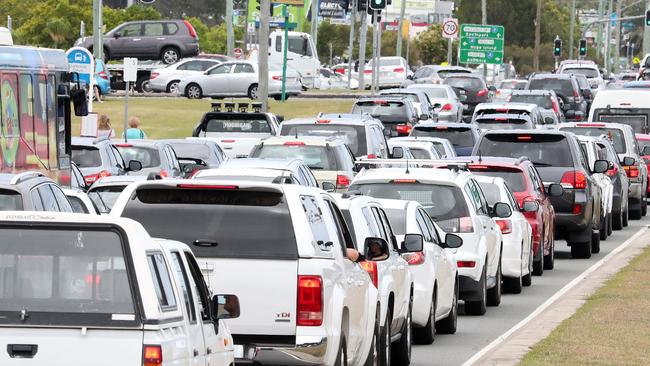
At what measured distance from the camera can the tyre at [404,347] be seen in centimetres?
1523

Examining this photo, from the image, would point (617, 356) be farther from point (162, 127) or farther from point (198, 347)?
point (162, 127)

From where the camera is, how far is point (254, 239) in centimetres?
1140

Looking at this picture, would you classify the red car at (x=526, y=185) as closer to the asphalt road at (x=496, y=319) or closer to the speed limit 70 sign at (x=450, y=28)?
the asphalt road at (x=496, y=319)

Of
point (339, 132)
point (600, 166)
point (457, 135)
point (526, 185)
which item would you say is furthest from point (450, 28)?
point (526, 185)

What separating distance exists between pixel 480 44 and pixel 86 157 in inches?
2332

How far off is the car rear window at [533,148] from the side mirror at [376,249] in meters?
14.8

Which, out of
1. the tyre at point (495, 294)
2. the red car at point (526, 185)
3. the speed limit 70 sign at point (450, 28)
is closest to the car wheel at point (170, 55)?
the speed limit 70 sign at point (450, 28)

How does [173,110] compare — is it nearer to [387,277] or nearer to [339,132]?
[339,132]

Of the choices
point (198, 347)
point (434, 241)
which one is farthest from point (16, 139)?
point (198, 347)

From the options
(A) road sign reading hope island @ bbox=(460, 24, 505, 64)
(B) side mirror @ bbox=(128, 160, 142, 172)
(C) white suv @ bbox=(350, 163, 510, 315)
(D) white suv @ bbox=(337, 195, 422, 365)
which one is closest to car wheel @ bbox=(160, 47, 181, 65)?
(A) road sign reading hope island @ bbox=(460, 24, 505, 64)

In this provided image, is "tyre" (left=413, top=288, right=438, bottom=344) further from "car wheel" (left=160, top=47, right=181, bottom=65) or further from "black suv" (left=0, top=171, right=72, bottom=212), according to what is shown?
"car wheel" (left=160, top=47, right=181, bottom=65)

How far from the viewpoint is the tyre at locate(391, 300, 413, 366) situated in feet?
50.0

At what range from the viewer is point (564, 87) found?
209 ft

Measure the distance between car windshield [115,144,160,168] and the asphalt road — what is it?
21.4ft
